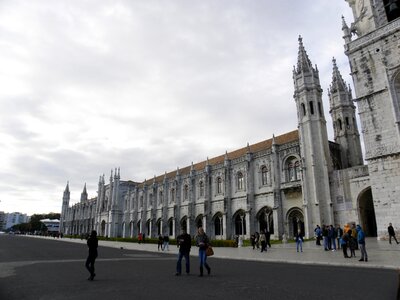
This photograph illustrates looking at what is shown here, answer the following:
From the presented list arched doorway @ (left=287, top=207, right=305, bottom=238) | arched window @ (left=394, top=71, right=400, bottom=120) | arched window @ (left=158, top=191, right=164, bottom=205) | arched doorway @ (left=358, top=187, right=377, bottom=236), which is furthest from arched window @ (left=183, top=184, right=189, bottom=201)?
arched window @ (left=394, top=71, right=400, bottom=120)

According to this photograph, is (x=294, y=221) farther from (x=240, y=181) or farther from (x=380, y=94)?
(x=380, y=94)

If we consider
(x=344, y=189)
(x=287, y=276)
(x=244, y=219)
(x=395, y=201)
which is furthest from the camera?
(x=244, y=219)

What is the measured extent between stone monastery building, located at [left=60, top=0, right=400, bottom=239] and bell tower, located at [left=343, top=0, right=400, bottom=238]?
0.08m

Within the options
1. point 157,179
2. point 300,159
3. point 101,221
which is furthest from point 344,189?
point 101,221

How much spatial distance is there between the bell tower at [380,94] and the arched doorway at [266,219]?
14284mm

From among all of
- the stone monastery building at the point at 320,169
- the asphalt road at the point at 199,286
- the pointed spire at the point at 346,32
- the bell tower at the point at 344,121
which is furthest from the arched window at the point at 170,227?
the asphalt road at the point at 199,286

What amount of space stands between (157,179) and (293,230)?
3443cm

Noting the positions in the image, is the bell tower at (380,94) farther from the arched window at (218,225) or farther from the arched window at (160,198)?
the arched window at (160,198)

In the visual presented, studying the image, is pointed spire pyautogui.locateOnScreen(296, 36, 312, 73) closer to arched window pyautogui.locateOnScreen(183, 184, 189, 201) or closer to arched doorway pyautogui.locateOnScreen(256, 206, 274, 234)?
arched doorway pyautogui.locateOnScreen(256, 206, 274, 234)

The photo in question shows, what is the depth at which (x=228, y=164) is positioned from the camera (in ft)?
140

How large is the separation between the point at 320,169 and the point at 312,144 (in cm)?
277

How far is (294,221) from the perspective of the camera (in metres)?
34.5

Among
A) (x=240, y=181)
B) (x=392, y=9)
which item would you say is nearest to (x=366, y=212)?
(x=240, y=181)

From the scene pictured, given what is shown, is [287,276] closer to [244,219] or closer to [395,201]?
[395,201]
